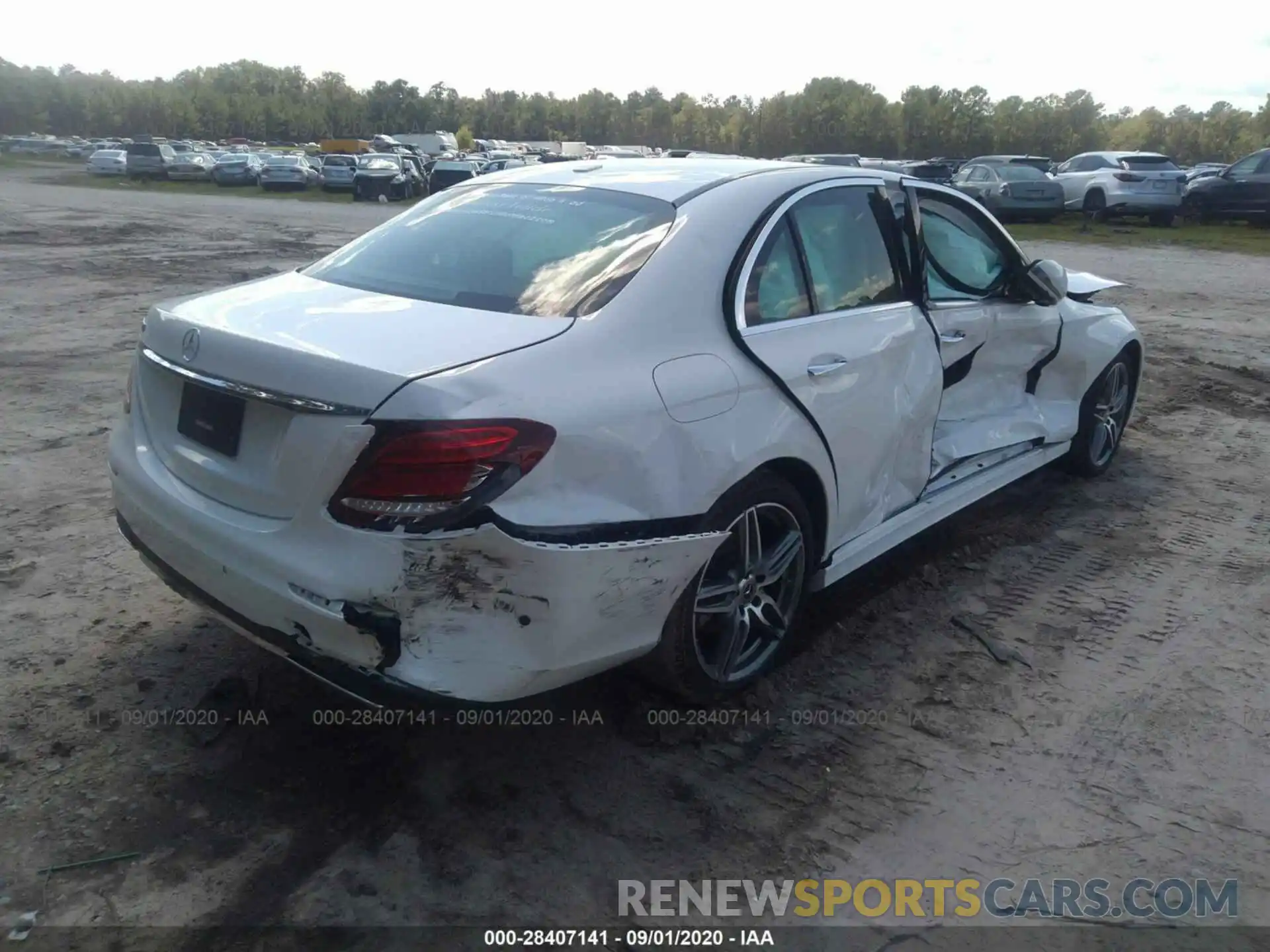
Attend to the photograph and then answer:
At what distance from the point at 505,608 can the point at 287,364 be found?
2.83 feet

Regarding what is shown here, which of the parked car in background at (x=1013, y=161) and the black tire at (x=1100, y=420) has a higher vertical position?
→ the parked car in background at (x=1013, y=161)

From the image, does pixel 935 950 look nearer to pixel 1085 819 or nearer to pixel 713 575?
pixel 1085 819

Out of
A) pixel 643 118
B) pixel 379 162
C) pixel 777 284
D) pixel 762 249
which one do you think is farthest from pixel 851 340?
pixel 643 118

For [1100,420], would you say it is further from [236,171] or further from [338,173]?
[236,171]

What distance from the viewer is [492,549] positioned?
2.57 meters

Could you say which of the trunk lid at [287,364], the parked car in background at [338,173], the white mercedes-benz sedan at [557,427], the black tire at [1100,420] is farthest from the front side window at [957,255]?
the parked car in background at [338,173]

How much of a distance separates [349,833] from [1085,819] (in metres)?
2.04

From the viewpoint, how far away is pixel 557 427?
2676 mm

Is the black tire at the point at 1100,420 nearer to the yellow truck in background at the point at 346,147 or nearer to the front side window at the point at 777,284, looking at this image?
the front side window at the point at 777,284

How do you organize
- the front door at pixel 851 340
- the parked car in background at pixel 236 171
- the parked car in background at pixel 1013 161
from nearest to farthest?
1. the front door at pixel 851 340
2. the parked car in background at pixel 1013 161
3. the parked car in background at pixel 236 171

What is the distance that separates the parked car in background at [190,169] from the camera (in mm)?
41844

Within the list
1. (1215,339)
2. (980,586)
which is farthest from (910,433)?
(1215,339)

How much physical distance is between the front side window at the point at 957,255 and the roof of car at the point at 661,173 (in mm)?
444

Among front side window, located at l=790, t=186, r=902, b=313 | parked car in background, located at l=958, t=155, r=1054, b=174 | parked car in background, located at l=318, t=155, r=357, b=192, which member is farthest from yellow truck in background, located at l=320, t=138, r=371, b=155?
front side window, located at l=790, t=186, r=902, b=313
